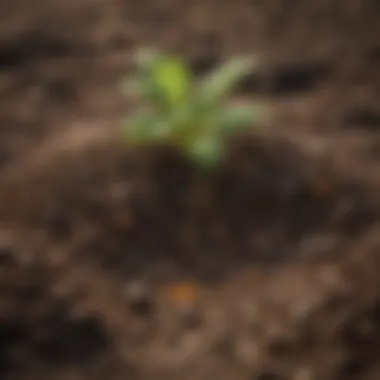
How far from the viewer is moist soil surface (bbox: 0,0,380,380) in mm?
2014

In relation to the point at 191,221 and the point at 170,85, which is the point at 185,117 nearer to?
the point at 170,85

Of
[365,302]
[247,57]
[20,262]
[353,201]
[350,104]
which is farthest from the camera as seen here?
[247,57]

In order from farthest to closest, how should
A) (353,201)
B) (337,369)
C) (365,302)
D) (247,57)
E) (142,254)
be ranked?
(247,57) → (353,201) → (142,254) → (365,302) → (337,369)

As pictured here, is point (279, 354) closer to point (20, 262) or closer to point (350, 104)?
point (20, 262)

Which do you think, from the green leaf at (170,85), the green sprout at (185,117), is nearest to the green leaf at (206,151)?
the green sprout at (185,117)

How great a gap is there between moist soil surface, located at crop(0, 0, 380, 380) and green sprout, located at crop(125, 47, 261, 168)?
0.22 ft

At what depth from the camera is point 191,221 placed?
2492 millimetres

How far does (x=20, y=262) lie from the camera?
87.1 inches

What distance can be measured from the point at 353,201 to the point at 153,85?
0.80 meters

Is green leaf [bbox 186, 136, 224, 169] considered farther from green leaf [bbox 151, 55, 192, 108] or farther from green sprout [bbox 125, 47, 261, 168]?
green leaf [bbox 151, 55, 192, 108]

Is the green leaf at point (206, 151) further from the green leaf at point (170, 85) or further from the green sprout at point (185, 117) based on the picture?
the green leaf at point (170, 85)

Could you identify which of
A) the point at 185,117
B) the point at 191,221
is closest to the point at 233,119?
the point at 185,117

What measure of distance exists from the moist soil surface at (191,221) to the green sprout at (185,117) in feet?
0.22

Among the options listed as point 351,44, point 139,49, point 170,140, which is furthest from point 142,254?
point 351,44
